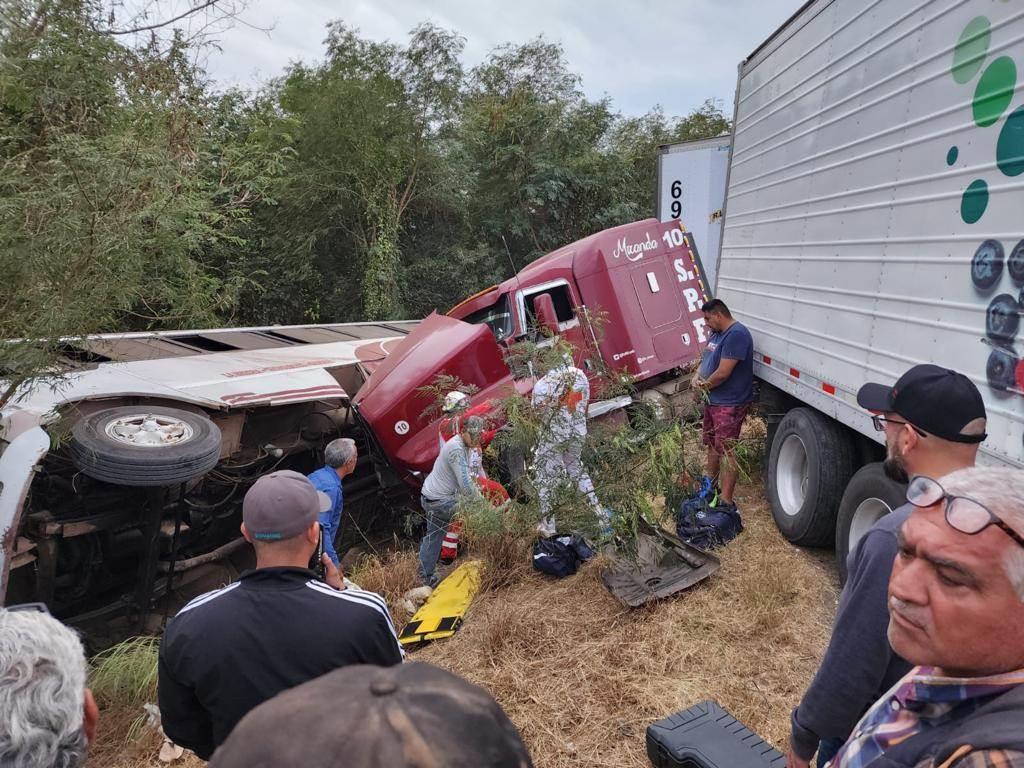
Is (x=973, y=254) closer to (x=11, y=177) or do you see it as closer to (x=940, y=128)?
(x=940, y=128)

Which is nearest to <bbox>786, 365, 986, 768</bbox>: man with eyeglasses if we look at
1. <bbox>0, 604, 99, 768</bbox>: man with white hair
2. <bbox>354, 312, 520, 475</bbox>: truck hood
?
<bbox>0, 604, 99, 768</bbox>: man with white hair

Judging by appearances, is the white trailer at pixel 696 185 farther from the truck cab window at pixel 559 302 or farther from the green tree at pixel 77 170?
the green tree at pixel 77 170

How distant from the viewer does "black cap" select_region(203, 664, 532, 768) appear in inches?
26.9

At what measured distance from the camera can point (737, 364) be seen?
5.46 meters

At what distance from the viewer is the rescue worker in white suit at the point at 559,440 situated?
172 inches

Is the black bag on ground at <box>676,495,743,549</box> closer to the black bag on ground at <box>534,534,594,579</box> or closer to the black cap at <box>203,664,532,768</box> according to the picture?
the black bag on ground at <box>534,534,594,579</box>

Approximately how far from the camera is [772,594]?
153 inches

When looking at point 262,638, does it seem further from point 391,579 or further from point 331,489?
point 391,579

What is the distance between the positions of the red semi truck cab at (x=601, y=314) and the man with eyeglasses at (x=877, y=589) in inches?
185

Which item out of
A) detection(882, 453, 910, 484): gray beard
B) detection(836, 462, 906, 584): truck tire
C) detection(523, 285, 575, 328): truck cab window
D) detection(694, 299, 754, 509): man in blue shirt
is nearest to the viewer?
detection(882, 453, 910, 484): gray beard

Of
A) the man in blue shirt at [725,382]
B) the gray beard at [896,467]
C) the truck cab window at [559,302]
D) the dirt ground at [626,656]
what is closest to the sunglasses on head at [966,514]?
the gray beard at [896,467]

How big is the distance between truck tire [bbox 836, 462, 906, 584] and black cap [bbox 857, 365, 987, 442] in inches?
64.9

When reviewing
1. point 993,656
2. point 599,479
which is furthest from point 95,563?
point 993,656

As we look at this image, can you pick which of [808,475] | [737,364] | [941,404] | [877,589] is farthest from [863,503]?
[877,589]
